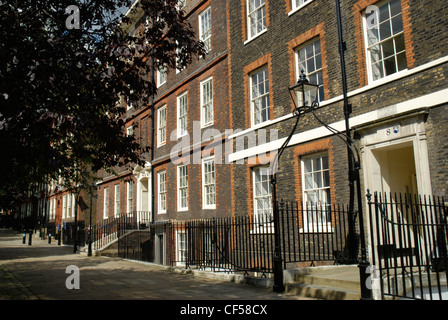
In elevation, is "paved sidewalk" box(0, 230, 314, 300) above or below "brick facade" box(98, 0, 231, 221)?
below

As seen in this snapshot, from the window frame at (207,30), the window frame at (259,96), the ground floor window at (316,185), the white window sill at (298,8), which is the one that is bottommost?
the ground floor window at (316,185)

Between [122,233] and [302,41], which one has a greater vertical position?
[302,41]

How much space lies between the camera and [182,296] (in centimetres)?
788

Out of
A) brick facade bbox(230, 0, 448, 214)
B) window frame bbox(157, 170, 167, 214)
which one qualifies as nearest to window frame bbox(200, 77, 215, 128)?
brick facade bbox(230, 0, 448, 214)

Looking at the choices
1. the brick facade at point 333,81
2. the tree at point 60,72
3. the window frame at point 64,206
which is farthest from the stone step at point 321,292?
the window frame at point 64,206

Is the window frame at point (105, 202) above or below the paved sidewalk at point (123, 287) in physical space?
above

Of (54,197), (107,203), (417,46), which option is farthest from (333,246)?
(54,197)

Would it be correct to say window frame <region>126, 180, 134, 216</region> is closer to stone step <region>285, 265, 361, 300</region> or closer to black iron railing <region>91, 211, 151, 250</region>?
black iron railing <region>91, 211, 151, 250</region>

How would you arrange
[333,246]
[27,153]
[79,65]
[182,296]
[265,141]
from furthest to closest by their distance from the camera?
[265,141]
[333,246]
[182,296]
[27,153]
[79,65]

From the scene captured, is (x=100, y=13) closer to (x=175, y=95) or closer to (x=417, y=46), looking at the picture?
(x=417, y=46)

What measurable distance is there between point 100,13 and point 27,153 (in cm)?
304

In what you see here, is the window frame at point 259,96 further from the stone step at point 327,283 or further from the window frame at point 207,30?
the stone step at point 327,283

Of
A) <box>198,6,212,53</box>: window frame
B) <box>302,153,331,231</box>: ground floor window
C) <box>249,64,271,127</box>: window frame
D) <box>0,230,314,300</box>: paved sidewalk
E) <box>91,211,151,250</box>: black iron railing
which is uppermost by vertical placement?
<box>198,6,212,53</box>: window frame

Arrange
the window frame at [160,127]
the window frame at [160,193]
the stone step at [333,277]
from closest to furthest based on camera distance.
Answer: the stone step at [333,277], the window frame at [160,193], the window frame at [160,127]
